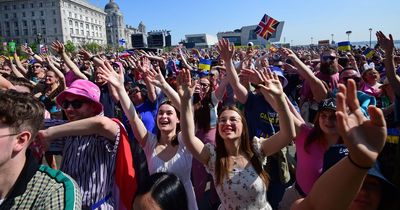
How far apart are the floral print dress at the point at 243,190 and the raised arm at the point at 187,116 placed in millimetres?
308

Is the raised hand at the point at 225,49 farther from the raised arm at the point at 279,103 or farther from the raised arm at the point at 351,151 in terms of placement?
the raised arm at the point at 351,151

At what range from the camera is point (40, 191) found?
55.7 inches

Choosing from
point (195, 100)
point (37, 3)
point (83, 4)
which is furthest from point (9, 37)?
point (195, 100)

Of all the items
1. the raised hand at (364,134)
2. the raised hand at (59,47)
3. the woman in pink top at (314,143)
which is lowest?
the woman in pink top at (314,143)

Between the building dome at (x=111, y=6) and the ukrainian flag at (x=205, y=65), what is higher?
the building dome at (x=111, y=6)

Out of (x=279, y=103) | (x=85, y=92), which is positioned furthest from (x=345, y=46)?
(x=85, y=92)

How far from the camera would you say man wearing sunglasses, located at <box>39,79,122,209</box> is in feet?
6.64

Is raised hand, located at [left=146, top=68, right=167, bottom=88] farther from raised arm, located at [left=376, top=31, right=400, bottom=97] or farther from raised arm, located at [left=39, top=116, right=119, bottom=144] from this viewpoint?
raised arm, located at [left=376, top=31, right=400, bottom=97]

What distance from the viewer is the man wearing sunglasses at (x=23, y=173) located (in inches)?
54.6

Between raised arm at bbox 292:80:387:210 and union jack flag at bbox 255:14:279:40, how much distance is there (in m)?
9.82

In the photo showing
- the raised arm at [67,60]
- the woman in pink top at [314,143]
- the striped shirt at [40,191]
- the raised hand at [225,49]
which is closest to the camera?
the striped shirt at [40,191]

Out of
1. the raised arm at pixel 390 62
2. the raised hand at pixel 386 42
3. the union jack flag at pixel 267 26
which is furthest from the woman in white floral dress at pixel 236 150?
the union jack flag at pixel 267 26

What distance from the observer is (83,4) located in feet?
374

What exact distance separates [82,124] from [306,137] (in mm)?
1791
